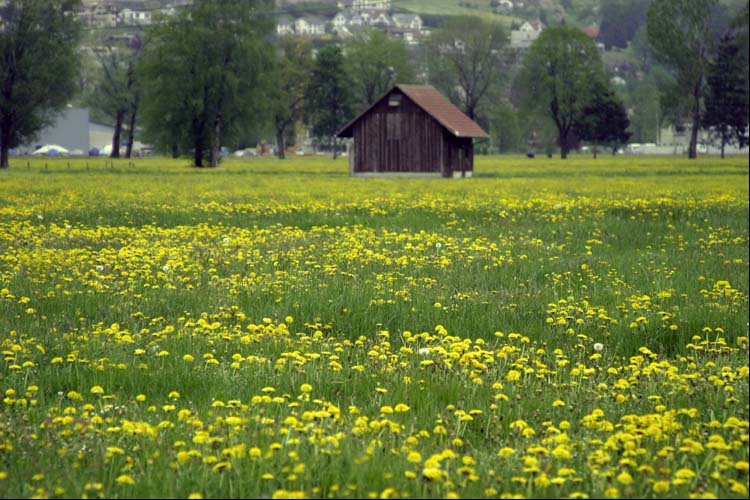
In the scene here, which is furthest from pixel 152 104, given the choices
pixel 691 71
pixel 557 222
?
pixel 557 222

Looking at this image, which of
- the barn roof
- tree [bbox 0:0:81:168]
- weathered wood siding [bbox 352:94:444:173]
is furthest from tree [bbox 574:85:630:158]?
tree [bbox 0:0:81:168]

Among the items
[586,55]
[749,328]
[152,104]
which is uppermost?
[586,55]

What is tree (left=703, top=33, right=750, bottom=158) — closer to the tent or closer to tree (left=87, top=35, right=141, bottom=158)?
tree (left=87, top=35, right=141, bottom=158)

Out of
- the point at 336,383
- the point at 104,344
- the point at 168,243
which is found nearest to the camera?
the point at 336,383

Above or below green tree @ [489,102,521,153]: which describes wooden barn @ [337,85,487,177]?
below

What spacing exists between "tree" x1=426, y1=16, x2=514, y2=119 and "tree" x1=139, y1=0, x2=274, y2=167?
198ft

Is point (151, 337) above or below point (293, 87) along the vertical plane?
below

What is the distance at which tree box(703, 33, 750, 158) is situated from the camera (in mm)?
→ 96250

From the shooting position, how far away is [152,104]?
74750 mm

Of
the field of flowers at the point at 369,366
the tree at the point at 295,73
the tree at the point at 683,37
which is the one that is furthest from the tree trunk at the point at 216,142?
the field of flowers at the point at 369,366

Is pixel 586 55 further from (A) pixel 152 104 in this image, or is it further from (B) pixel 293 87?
(A) pixel 152 104

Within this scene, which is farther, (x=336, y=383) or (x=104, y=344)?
(x=104, y=344)

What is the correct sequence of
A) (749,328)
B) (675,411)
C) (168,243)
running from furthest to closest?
1. (168,243)
2. (749,328)
3. (675,411)

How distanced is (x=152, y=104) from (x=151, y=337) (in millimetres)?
69450
